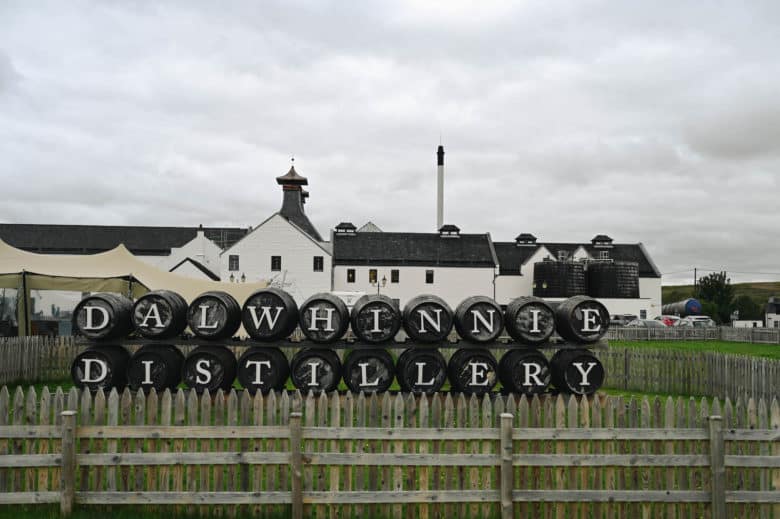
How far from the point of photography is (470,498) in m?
5.26

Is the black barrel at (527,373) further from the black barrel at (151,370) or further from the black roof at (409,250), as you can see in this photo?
the black roof at (409,250)

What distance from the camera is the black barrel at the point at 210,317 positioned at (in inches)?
357

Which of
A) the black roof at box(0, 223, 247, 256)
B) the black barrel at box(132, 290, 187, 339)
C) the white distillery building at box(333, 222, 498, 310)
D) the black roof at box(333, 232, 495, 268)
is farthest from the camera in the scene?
the black roof at box(0, 223, 247, 256)

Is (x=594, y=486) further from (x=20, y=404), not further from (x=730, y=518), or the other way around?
(x=20, y=404)

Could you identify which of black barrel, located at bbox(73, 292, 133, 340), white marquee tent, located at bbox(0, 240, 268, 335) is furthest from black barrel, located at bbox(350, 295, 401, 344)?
white marquee tent, located at bbox(0, 240, 268, 335)

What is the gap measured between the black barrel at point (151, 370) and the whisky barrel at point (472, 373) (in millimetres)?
4099

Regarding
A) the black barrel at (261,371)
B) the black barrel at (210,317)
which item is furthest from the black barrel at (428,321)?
the black barrel at (210,317)

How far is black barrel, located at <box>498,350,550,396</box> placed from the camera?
9031 millimetres

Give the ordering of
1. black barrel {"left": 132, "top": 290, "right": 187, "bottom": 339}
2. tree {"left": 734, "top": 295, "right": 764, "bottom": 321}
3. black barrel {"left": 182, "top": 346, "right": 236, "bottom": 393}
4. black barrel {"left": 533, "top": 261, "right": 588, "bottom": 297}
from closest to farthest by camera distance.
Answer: black barrel {"left": 182, "top": 346, "right": 236, "bottom": 393}, black barrel {"left": 132, "top": 290, "right": 187, "bottom": 339}, black barrel {"left": 533, "top": 261, "right": 588, "bottom": 297}, tree {"left": 734, "top": 295, "right": 764, "bottom": 321}

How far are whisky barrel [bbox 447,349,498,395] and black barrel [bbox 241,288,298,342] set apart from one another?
2.53 m

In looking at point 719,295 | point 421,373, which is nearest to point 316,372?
point 421,373

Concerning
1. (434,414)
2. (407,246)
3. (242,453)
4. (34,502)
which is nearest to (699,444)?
Result: (434,414)

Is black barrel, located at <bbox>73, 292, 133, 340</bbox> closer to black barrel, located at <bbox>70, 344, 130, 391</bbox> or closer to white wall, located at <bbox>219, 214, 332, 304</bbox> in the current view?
black barrel, located at <bbox>70, 344, 130, 391</bbox>

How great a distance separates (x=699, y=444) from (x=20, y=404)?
6264 mm
